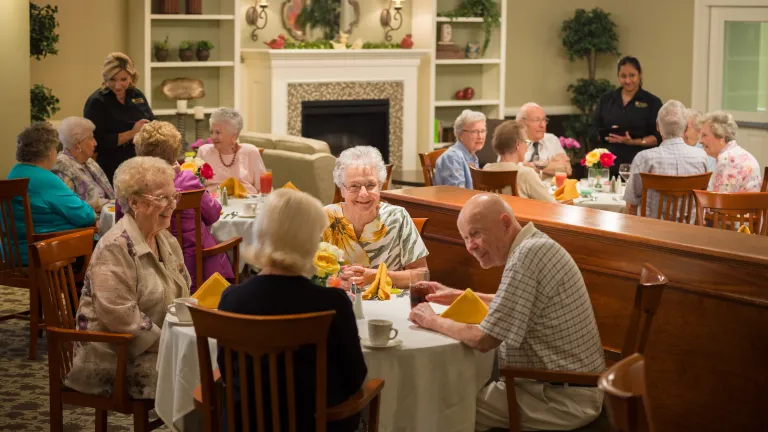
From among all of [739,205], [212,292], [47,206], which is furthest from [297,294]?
[47,206]

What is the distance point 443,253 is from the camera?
17.1ft

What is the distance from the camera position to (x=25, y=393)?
4965mm

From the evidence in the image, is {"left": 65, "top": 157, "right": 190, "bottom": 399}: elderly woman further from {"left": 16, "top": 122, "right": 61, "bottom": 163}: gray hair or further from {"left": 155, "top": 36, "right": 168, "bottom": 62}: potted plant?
{"left": 155, "top": 36, "right": 168, "bottom": 62}: potted plant

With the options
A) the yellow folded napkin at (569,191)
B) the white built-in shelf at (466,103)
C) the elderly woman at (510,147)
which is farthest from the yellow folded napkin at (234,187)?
the white built-in shelf at (466,103)

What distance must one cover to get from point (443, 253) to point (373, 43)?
20.3 ft

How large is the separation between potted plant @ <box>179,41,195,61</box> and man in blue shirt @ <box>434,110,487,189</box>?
3.72m

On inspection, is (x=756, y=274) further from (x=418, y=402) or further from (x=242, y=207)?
(x=242, y=207)

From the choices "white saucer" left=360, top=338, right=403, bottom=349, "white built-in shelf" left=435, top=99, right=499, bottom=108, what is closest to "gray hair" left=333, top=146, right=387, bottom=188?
"white saucer" left=360, top=338, right=403, bottom=349

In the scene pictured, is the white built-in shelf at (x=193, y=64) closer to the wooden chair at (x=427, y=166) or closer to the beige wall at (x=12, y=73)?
the beige wall at (x=12, y=73)

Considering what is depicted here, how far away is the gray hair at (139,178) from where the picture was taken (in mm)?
3750

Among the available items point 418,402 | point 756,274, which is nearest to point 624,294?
point 756,274

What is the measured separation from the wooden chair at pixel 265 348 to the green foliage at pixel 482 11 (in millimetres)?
8854

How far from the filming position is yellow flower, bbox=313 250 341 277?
3.53 m

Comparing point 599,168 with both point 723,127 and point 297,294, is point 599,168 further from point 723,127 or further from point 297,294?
point 297,294
